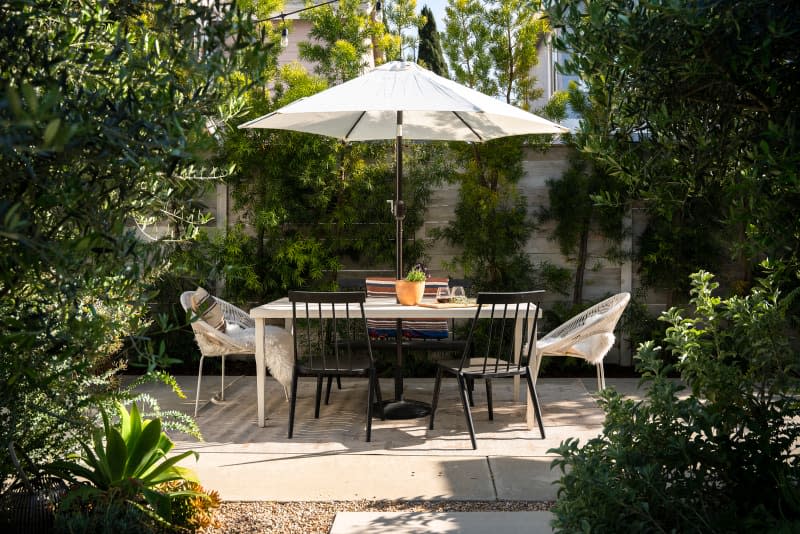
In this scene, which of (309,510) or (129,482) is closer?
(129,482)

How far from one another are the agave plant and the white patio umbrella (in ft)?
7.53

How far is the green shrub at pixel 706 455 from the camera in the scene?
2.26 meters

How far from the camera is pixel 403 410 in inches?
212

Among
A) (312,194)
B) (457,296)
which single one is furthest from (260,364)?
(312,194)

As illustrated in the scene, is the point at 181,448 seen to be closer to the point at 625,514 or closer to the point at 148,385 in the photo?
the point at 148,385

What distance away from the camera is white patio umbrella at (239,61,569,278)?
485cm

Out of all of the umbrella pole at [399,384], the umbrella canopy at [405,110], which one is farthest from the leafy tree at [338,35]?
the umbrella pole at [399,384]

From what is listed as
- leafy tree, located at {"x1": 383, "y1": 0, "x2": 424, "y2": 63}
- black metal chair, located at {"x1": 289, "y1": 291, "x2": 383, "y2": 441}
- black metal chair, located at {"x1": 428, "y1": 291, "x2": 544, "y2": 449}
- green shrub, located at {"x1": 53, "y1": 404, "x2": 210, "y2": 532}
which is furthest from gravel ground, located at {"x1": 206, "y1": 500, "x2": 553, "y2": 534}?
Answer: leafy tree, located at {"x1": 383, "y1": 0, "x2": 424, "y2": 63}

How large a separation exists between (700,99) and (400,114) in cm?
375

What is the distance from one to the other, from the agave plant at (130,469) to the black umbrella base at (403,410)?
2.24 meters

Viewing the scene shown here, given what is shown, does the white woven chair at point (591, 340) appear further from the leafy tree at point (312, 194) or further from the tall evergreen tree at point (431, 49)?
the tall evergreen tree at point (431, 49)

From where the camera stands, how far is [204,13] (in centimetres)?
159

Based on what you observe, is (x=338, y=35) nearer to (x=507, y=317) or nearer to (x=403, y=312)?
(x=403, y=312)

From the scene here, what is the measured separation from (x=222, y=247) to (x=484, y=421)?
291 centimetres
